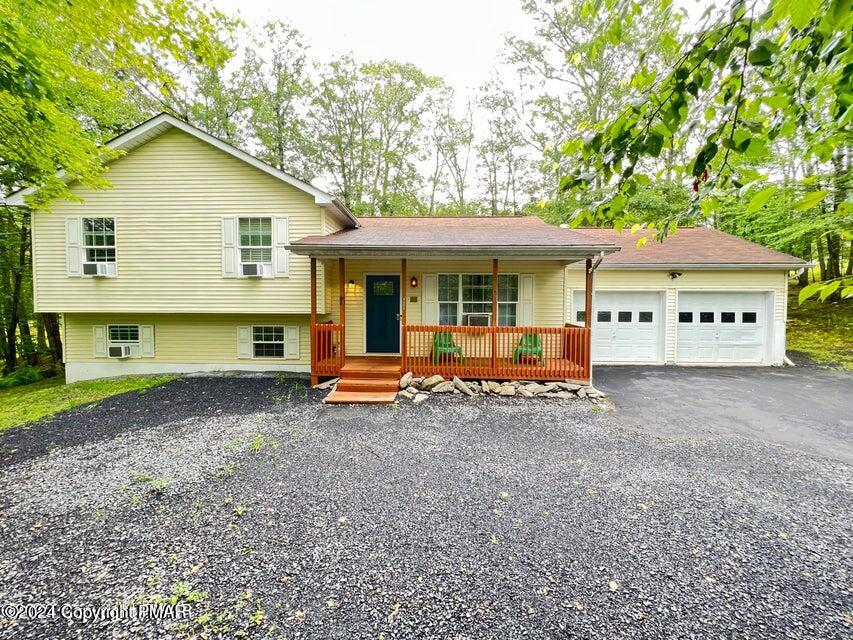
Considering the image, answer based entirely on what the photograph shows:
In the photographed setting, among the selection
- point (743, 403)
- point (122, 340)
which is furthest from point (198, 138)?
point (743, 403)

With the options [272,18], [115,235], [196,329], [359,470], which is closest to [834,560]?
[359,470]

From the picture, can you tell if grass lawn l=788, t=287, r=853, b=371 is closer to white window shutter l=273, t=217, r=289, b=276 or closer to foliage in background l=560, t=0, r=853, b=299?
foliage in background l=560, t=0, r=853, b=299

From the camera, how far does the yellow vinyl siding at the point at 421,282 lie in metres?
8.86

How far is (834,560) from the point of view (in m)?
2.81

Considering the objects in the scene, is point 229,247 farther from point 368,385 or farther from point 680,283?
point 680,283

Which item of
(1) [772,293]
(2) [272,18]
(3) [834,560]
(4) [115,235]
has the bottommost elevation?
(3) [834,560]

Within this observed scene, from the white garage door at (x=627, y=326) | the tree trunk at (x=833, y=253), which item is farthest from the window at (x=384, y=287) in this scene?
the tree trunk at (x=833, y=253)

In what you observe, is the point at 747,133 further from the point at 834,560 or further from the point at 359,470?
the point at 359,470

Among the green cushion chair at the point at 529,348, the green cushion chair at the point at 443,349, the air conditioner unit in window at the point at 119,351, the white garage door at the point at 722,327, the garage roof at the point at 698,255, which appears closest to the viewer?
the green cushion chair at the point at 529,348

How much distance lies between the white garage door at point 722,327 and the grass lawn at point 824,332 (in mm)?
951

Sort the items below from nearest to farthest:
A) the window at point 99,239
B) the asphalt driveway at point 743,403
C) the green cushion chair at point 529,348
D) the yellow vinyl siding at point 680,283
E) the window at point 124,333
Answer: the asphalt driveway at point 743,403, the green cushion chair at point 529,348, the window at point 99,239, the window at point 124,333, the yellow vinyl siding at point 680,283

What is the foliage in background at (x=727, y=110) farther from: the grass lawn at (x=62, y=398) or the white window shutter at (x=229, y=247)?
the grass lawn at (x=62, y=398)

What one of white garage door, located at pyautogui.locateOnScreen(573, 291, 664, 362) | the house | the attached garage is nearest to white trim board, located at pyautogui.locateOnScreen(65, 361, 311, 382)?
the house

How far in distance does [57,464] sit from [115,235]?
604cm
